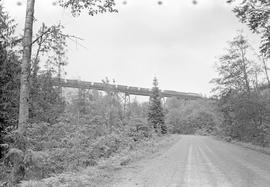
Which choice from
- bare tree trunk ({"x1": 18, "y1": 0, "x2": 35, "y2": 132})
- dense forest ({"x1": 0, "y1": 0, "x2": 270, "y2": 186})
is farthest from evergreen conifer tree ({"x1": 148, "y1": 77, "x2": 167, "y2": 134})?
bare tree trunk ({"x1": 18, "y1": 0, "x2": 35, "y2": 132})

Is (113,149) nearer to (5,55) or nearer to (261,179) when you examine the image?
(5,55)

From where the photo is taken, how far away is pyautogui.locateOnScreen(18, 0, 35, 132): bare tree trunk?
7492mm

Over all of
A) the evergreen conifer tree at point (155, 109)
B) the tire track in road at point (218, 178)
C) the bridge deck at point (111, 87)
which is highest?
the bridge deck at point (111, 87)

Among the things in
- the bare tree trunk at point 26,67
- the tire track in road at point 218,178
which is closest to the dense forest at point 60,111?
the bare tree trunk at point 26,67

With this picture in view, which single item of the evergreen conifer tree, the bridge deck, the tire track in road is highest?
the bridge deck

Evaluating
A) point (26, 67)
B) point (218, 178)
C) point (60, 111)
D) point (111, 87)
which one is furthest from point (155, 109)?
point (26, 67)

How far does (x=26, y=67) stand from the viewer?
762 centimetres

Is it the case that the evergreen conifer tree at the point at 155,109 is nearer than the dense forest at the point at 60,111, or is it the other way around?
the dense forest at the point at 60,111

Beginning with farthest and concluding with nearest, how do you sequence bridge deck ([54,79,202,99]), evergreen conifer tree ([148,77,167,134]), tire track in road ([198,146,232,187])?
bridge deck ([54,79,202,99]) → evergreen conifer tree ([148,77,167,134]) → tire track in road ([198,146,232,187])

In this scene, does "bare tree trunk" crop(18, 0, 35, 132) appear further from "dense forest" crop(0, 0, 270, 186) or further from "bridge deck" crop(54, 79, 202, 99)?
"bridge deck" crop(54, 79, 202, 99)

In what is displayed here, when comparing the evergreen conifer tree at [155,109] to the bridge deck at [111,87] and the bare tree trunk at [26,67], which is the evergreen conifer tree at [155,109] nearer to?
the bridge deck at [111,87]

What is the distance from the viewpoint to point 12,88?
40.2ft

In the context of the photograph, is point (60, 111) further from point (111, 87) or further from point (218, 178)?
point (111, 87)

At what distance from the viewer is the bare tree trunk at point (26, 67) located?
24.6ft
